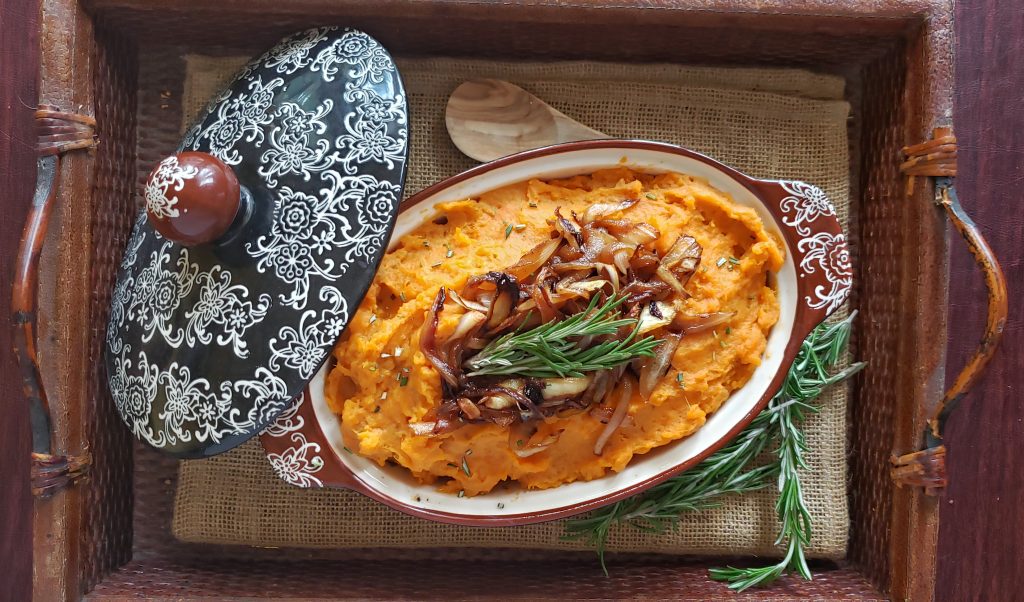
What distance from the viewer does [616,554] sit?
1897 mm

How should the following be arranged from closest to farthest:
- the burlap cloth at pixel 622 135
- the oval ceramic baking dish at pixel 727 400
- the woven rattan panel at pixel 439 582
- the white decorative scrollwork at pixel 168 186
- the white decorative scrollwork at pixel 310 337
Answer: the white decorative scrollwork at pixel 168 186
the white decorative scrollwork at pixel 310 337
the oval ceramic baking dish at pixel 727 400
the woven rattan panel at pixel 439 582
the burlap cloth at pixel 622 135

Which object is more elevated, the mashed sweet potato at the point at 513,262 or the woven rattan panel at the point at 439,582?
the mashed sweet potato at the point at 513,262

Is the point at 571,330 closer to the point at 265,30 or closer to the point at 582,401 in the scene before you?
the point at 582,401

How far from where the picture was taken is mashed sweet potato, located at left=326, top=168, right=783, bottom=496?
1534 mm

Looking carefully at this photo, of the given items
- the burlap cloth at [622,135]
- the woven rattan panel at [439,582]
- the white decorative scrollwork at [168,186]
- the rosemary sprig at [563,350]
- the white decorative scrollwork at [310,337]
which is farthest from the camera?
the burlap cloth at [622,135]

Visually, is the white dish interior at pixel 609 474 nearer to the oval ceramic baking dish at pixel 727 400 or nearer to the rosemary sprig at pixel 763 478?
the oval ceramic baking dish at pixel 727 400

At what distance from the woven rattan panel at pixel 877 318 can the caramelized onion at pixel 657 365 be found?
2.05ft

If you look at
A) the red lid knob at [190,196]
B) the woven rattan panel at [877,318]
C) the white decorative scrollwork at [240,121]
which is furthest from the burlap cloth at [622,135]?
the red lid knob at [190,196]

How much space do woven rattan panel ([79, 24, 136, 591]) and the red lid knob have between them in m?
0.55

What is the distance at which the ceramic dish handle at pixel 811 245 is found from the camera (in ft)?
5.25

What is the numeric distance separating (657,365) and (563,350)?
22 cm

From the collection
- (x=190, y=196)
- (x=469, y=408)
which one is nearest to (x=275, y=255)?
(x=190, y=196)

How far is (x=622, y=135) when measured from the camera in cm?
187

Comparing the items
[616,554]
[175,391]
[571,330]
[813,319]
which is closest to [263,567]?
[175,391]
